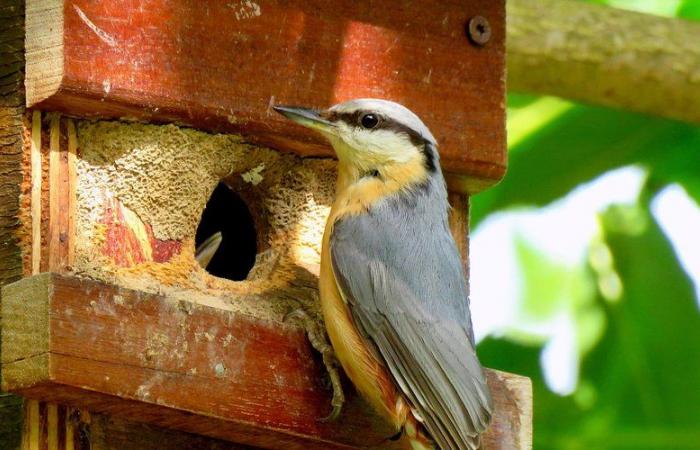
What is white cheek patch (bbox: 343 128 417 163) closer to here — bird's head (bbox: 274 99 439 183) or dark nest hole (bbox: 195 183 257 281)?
bird's head (bbox: 274 99 439 183)

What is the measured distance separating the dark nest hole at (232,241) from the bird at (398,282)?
86 centimetres

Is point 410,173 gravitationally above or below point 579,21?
below

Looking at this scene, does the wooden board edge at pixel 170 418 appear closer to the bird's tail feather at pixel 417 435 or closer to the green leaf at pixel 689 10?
the bird's tail feather at pixel 417 435

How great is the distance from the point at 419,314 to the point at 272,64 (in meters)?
0.95

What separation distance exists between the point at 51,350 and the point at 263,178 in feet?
4.71

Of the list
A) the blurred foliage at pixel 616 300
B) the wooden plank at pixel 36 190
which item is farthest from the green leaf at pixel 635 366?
the wooden plank at pixel 36 190

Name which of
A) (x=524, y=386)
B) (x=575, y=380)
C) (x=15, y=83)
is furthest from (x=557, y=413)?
(x=15, y=83)

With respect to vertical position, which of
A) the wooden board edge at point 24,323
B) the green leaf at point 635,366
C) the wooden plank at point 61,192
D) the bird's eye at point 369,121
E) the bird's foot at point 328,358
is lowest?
the green leaf at point 635,366

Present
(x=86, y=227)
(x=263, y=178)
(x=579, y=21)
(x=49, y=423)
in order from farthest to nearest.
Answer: (x=579, y=21) < (x=263, y=178) < (x=86, y=227) < (x=49, y=423)

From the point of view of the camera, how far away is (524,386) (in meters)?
4.76

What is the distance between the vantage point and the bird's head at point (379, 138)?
15.5 ft

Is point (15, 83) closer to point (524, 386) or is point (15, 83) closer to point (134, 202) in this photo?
point (134, 202)

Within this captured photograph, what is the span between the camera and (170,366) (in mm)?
3914

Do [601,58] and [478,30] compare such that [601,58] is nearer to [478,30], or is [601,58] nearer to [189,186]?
[478,30]
